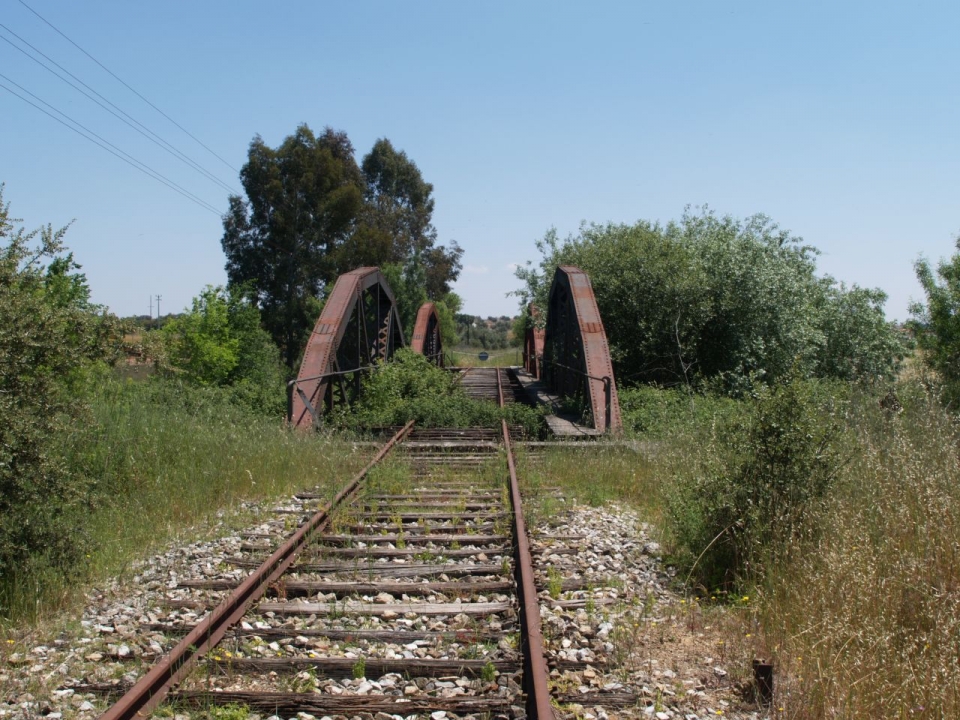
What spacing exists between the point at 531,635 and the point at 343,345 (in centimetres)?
1400

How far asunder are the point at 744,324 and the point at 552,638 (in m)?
15.1

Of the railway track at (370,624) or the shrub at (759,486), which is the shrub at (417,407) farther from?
the shrub at (759,486)

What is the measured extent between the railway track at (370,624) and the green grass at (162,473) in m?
0.72

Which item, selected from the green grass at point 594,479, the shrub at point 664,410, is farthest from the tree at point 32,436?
the shrub at point 664,410

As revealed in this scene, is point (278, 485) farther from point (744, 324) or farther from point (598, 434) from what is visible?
point (744, 324)

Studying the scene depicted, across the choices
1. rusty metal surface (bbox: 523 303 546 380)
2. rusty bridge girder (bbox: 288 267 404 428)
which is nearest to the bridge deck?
rusty metal surface (bbox: 523 303 546 380)

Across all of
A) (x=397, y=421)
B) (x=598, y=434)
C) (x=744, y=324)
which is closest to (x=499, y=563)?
(x=598, y=434)

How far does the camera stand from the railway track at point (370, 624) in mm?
Result: 3543

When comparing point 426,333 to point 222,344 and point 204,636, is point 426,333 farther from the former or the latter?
point 204,636

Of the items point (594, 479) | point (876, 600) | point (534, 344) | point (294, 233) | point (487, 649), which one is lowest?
point (487, 649)

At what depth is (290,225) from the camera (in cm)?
4169

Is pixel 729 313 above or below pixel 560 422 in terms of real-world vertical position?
above

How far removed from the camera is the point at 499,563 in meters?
5.81

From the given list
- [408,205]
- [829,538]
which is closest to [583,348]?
[829,538]
